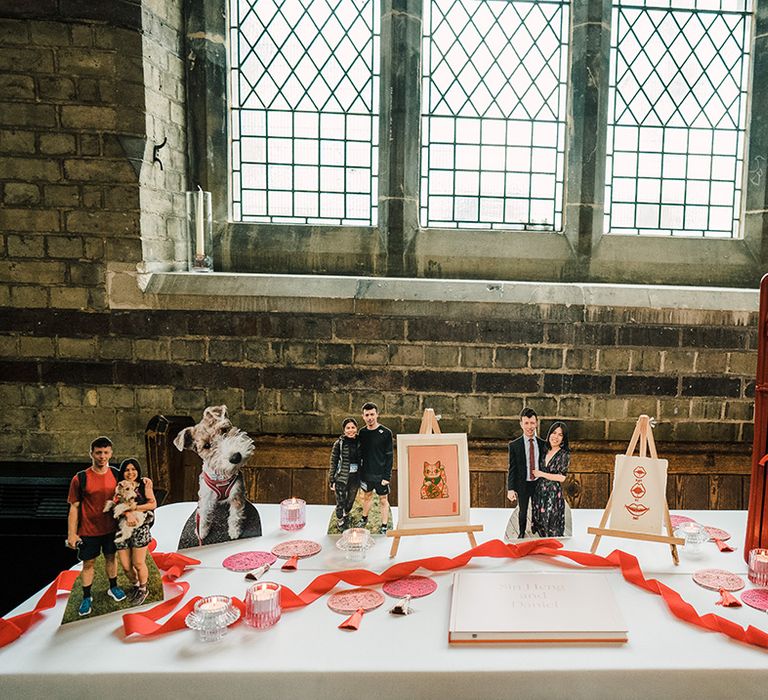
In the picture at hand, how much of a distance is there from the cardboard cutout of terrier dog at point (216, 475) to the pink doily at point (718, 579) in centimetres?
131

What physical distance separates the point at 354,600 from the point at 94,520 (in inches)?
26.2

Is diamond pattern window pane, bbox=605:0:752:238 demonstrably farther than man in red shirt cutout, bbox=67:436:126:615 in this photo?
Yes

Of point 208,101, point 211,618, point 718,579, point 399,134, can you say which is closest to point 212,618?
point 211,618

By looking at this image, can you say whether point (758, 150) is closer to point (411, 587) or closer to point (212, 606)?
point (411, 587)

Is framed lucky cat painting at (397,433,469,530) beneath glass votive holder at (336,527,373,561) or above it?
above

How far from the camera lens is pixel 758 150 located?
3.74 meters

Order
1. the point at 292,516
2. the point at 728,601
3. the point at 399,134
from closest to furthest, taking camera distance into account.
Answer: the point at 728,601, the point at 292,516, the point at 399,134

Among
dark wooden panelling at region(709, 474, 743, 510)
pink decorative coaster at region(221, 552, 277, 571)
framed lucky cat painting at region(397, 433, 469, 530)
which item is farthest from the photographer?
dark wooden panelling at region(709, 474, 743, 510)

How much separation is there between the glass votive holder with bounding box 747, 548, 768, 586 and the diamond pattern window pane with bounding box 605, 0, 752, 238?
2666 mm

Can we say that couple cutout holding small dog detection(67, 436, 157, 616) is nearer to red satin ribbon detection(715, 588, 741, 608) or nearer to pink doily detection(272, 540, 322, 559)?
pink doily detection(272, 540, 322, 559)

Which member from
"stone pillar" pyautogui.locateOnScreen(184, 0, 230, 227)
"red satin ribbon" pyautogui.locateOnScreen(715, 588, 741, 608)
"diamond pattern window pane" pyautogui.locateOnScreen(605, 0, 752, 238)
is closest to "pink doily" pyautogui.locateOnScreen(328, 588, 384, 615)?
"red satin ribbon" pyautogui.locateOnScreen(715, 588, 741, 608)

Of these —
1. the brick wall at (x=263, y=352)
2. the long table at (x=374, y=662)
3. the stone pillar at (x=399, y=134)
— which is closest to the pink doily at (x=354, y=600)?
the long table at (x=374, y=662)

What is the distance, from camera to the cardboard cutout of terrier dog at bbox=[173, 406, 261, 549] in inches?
70.8

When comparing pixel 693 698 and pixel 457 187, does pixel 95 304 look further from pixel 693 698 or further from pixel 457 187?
pixel 693 698
